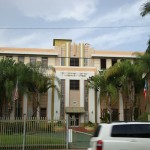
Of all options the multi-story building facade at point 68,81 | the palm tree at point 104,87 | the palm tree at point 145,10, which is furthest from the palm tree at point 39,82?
the palm tree at point 145,10

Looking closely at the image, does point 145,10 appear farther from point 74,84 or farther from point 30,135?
point 74,84

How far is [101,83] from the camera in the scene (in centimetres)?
5212

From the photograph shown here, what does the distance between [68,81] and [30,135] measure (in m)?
33.3

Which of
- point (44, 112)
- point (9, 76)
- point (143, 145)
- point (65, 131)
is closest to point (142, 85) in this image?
point (44, 112)

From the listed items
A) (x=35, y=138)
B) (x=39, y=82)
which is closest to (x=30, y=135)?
(x=35, y=138)

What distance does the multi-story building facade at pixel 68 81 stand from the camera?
5528 cm

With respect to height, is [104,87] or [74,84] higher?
[74,84]

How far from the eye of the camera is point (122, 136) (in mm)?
12188

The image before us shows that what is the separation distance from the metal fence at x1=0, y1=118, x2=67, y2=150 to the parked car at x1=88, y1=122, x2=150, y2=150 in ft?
34.2

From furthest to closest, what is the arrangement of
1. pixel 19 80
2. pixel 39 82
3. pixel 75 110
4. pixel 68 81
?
1. pixel 68 81
2. pixel 75 110
3. pixel 39 82
4. pixel 19 80

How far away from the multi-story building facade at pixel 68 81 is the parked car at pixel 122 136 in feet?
138

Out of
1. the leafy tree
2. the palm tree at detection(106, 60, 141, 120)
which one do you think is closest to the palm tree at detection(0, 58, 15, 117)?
the leafy tree

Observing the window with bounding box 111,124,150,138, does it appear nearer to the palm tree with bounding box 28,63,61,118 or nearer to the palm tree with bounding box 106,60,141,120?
the palm tree with bounding box 106,60,141,120

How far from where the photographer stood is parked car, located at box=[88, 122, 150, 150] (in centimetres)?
1192
